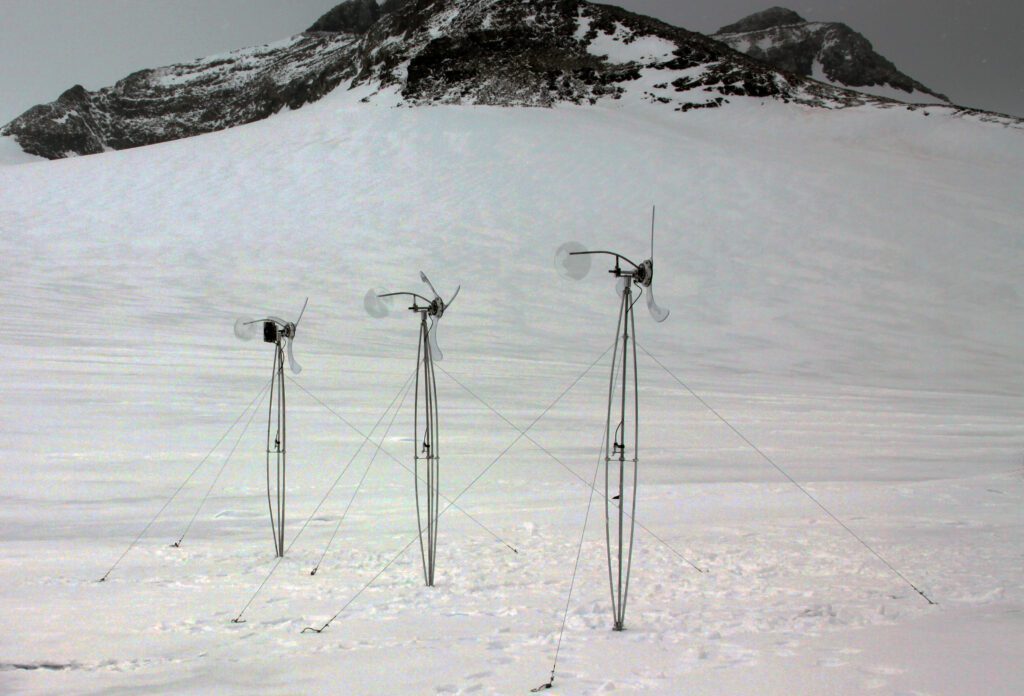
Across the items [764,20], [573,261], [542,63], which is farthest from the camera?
[764,20]

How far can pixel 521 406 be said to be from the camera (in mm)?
10516

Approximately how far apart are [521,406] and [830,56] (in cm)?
6145

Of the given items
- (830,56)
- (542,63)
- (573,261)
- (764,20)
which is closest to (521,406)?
(573,261)

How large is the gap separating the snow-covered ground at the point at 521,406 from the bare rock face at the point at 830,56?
99.9 feet

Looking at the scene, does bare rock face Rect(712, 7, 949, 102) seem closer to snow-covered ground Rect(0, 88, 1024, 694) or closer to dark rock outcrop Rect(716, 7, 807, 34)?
dark rock outcrop Rect(716, 7, 807, 34)

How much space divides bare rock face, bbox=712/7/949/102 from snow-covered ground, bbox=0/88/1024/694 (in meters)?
30.4

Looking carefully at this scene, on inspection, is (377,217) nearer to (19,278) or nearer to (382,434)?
(19,278)

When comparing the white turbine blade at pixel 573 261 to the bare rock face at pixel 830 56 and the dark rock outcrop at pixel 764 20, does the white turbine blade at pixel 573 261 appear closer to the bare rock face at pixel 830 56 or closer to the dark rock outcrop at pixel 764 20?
the bare rock face at pixel 830 56

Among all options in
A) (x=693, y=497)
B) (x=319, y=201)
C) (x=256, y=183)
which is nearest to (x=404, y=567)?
(x=693, y=497)

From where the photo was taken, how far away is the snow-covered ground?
12.7 feet

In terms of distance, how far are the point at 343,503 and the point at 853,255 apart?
1710 centimetres

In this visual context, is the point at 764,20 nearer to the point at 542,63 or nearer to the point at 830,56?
the point at 830,56

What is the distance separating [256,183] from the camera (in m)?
24.3

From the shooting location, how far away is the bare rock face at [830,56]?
A: 56.3m
